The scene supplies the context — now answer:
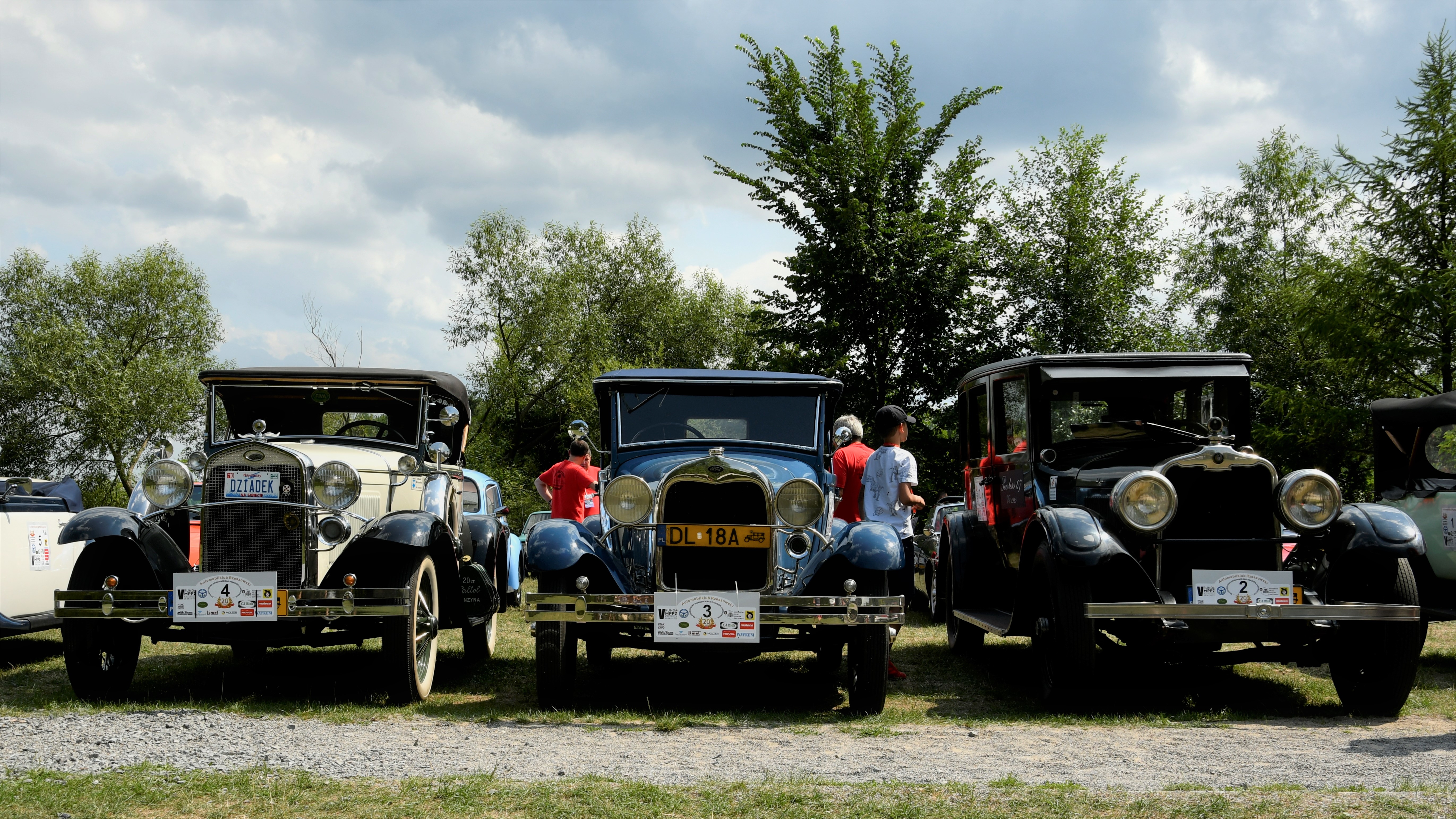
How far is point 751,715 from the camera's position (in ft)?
20.6

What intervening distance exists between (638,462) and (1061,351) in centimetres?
1548

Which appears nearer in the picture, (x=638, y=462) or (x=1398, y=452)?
(x=638, y=462)

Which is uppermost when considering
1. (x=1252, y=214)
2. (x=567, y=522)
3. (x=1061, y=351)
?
(x=1252, y=214)

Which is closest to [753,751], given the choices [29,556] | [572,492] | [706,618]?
[706,618]

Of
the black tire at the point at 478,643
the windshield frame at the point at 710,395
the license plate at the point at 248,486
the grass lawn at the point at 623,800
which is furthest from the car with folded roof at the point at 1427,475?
the license plate at the point at 248,486

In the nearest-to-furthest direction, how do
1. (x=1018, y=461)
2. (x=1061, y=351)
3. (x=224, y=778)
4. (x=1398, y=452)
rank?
(x=224, y=778) → (x=1018, y=461) → (x=1398, y=452) → (x=1061, y=351)

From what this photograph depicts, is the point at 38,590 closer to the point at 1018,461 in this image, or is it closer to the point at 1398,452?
the point at 1018,461

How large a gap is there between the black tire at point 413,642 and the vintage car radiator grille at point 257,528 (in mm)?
730

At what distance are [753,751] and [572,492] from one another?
4274 mm

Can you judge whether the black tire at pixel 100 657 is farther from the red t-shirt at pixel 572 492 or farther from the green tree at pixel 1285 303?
the green tree at pixel 1285 303

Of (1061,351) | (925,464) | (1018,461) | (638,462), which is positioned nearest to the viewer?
(638,462)

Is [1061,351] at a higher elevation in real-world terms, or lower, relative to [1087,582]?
higher

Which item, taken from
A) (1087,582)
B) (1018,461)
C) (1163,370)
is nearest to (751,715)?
(1087,582)

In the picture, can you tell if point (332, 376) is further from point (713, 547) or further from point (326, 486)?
point (713, 547)
